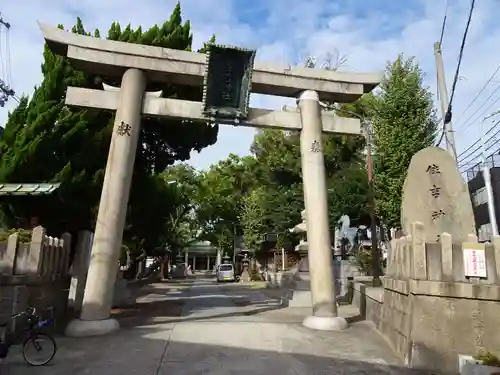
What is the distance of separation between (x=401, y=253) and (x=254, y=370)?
3.98 m

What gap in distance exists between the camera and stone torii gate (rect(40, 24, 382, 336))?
10.0 m

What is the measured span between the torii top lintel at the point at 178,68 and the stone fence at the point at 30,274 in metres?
4.35

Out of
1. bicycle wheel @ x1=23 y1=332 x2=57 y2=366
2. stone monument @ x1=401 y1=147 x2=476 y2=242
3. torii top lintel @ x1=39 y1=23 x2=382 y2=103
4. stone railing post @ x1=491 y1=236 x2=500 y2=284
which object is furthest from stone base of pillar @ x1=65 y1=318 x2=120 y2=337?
stone railing post @ x1=491 y1=236 x2=500 y2=284

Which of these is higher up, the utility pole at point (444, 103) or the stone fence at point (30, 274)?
the utility pole at point (444, 103)

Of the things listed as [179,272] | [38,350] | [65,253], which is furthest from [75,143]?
[179,272]

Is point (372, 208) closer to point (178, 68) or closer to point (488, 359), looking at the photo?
point (178, 68)

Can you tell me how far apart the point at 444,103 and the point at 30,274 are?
41.2 feet

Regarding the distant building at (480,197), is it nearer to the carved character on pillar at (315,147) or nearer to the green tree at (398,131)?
the green tree at (398,131)

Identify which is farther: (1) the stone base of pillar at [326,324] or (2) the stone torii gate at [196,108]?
(1) the stone base of pillar at [326,324]

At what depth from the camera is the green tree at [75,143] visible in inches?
519

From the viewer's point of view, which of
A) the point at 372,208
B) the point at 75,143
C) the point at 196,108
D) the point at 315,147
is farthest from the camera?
the point at 372,208

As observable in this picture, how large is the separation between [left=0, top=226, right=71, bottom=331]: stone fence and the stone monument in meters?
8.30

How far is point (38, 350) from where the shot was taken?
286 inches

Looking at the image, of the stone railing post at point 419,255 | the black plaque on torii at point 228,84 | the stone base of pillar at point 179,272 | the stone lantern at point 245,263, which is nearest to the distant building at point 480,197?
the black plaque on torii at point 228,84
